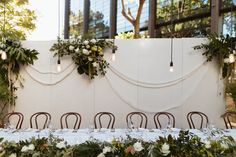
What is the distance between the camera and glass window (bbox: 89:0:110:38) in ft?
40.1

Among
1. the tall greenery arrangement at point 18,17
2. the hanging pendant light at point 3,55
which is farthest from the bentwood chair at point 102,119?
the tall greenery arrangement at point 18,17

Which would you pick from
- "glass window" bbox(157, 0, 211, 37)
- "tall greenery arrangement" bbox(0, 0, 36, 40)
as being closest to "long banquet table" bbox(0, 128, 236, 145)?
"glass window" bbox(157, 0, 211, 37)

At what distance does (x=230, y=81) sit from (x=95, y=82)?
271 centimetres

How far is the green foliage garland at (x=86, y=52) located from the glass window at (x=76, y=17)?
8337mm

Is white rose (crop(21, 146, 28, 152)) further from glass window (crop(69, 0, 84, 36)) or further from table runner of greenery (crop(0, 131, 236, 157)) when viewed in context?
glass window (crop(69, 0, 84, 36))

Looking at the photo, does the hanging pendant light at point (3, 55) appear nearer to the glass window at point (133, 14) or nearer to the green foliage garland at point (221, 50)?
the green foliage garland at point (221, 50)

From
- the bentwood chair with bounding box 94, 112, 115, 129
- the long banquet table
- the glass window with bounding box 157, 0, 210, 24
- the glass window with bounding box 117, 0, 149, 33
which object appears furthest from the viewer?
the glass window with bounding box 117, 0, 149, 33

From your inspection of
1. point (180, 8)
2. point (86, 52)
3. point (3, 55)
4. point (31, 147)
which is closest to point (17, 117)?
point (3, 55)

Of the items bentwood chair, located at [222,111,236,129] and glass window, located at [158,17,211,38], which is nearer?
bentwood chair, located at [222,111,236,129]

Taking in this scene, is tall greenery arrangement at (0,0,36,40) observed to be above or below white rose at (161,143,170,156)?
above

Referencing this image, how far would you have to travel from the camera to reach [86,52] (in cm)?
584

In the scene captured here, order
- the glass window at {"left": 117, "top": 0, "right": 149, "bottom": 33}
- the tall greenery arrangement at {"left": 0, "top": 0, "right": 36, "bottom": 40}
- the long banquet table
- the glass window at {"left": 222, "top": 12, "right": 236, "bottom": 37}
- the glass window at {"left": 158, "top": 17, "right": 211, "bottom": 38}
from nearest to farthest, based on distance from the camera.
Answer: the long banquet table, the glass window at {"left": 222, "top": 12, "right": 236, "bottom": 37}, the glass window at {"left": 158, "top": 17, "right": 211, "bottom": 38}, the tall greenery arrangement at {"left": 0, "top": 0, "right": 36, "bottom": 40}, the glass window at {"left": 117, "top": 0, "right": 149, "bottom": 33}

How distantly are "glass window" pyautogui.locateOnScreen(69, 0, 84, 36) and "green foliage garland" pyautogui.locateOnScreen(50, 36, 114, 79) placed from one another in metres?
8.34

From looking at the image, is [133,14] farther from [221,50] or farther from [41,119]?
[41,119]
